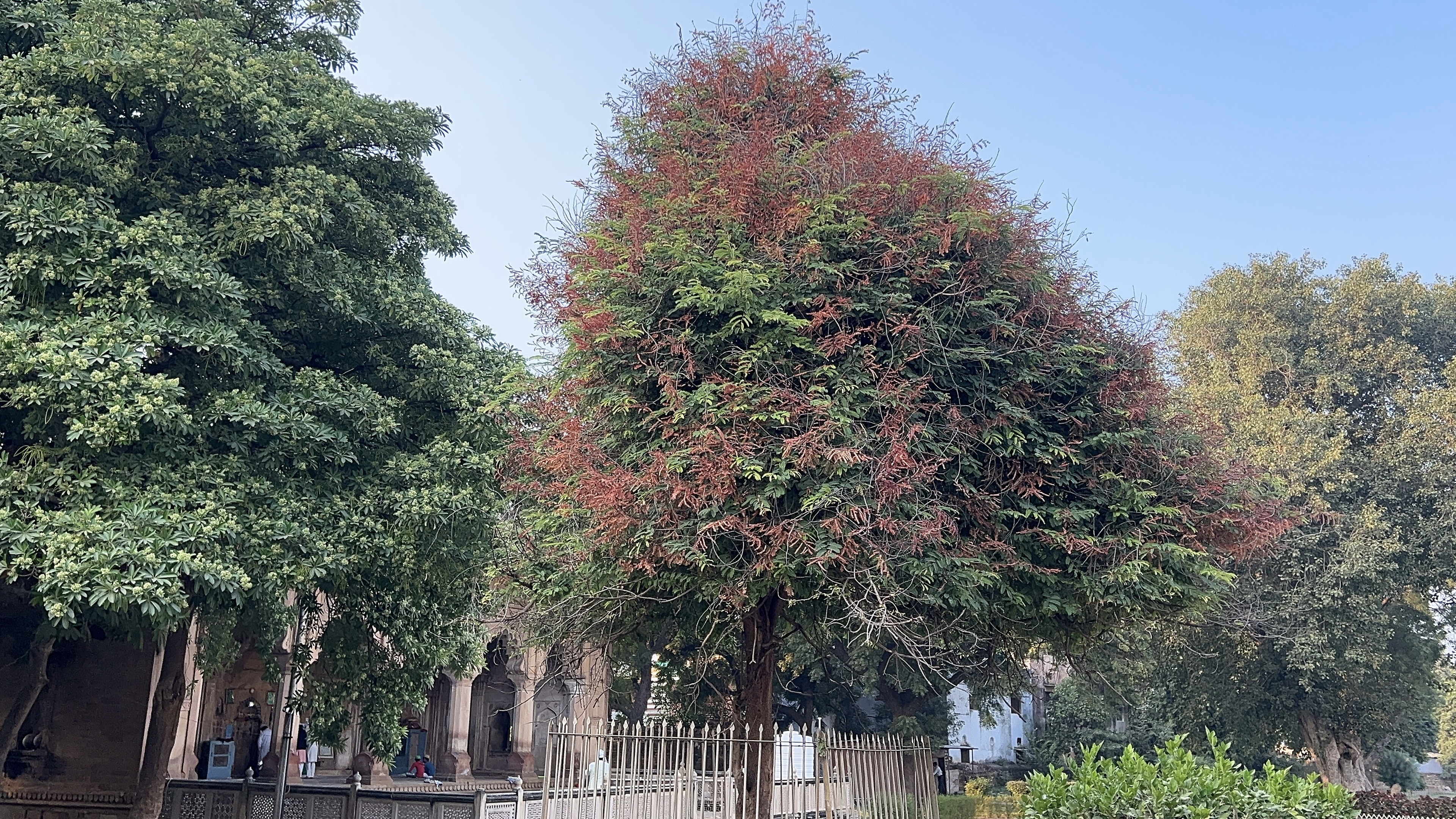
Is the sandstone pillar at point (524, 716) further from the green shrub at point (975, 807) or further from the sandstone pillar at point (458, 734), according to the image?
the green shrub at point (975, 807)

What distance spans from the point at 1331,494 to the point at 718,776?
2041 centimetres

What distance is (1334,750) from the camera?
24.5 meters

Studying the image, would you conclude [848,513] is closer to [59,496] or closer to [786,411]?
[786,411]

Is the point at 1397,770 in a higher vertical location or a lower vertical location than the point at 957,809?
lower

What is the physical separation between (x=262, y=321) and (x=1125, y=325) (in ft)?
31.6

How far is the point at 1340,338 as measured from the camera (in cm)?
2514

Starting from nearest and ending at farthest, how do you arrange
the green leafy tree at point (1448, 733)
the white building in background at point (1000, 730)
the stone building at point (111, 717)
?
the stone building at point (111, 717), the white building in background at point (1000, 730), the green leafy tree at point (1448, 733)

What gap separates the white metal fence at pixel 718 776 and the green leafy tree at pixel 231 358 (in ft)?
12.0

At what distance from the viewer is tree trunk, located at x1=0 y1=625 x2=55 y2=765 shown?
1326cm

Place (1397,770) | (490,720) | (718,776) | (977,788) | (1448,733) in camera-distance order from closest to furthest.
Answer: (718,776), (977,788), (490,720), (1397,770), (1448,733)

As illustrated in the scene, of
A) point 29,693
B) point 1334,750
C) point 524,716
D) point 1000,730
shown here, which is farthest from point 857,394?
point 1000,730

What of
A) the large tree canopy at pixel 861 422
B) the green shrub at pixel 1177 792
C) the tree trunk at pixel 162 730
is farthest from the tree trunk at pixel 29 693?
the green shrub at pixel 1177 792

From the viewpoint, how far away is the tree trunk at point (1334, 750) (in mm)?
24438

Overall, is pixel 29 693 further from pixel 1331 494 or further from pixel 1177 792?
pixel 1331 494
